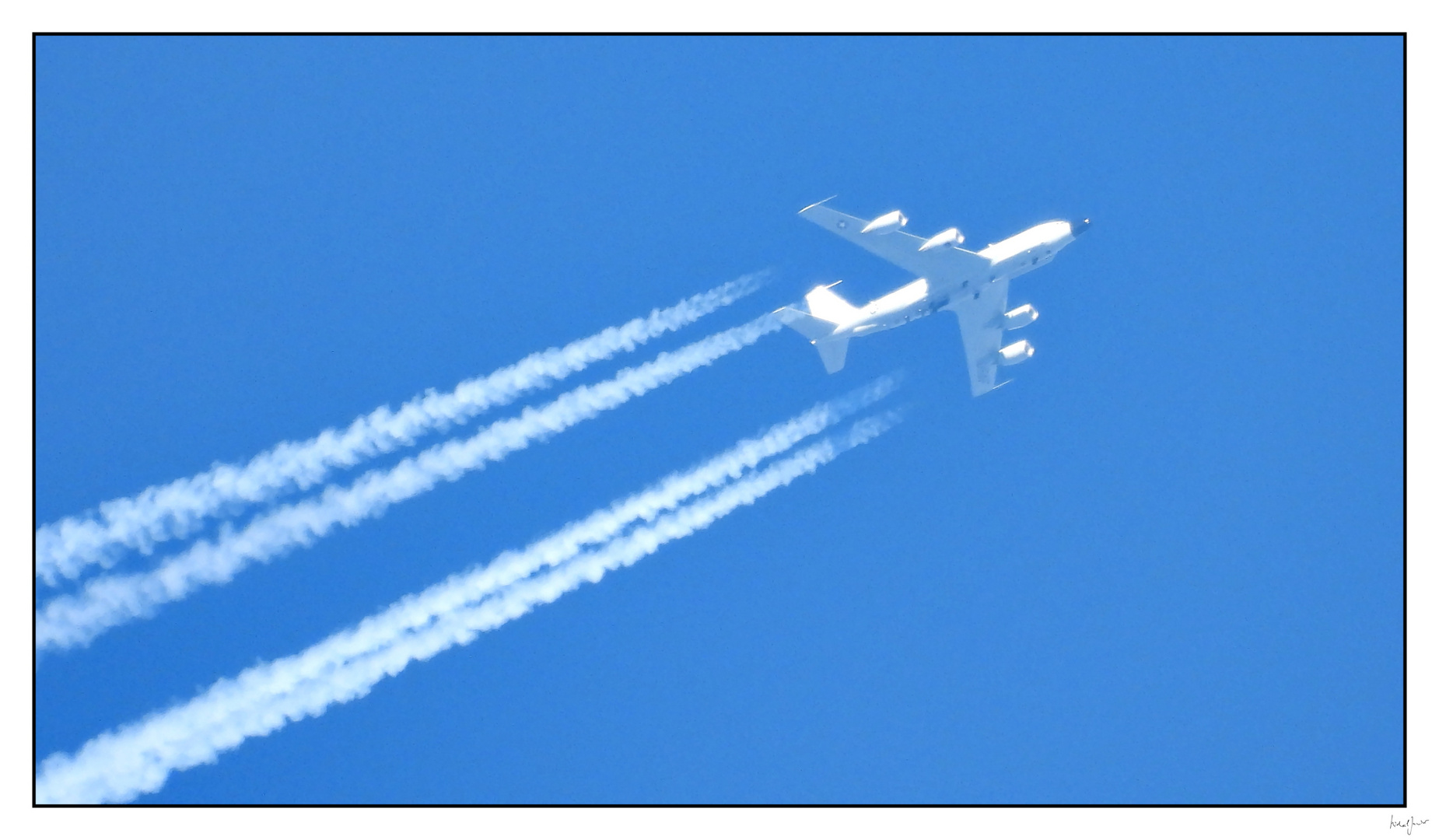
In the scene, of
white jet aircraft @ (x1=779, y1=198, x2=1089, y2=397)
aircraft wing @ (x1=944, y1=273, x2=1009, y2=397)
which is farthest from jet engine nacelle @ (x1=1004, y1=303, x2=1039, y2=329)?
white jet aircraft @ (x1=779, y1=198, x2=1089, y2=397)

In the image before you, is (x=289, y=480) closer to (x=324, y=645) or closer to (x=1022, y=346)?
(x=324, y=645)

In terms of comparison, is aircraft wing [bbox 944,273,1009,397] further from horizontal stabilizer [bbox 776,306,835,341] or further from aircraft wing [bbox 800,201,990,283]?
horizontal stabilizer [bbox 776,306,835,341]

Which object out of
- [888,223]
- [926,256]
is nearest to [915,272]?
[926,256]

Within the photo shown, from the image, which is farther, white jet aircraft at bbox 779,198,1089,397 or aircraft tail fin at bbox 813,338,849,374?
aircraft tail fin at bbox 813,338,849,374

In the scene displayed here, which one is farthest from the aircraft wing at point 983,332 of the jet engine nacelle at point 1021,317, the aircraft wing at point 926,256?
the aircraft wing at point 926,256

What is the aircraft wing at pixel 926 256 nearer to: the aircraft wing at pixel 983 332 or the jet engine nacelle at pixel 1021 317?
the aircraft wing at pixel 983 332

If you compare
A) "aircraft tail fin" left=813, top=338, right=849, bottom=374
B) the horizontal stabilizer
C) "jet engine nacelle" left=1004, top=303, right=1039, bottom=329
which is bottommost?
"aircraft tail fin" left=813, top=338, right=849, bottom=374

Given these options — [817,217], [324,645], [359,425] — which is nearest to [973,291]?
[817,217]
